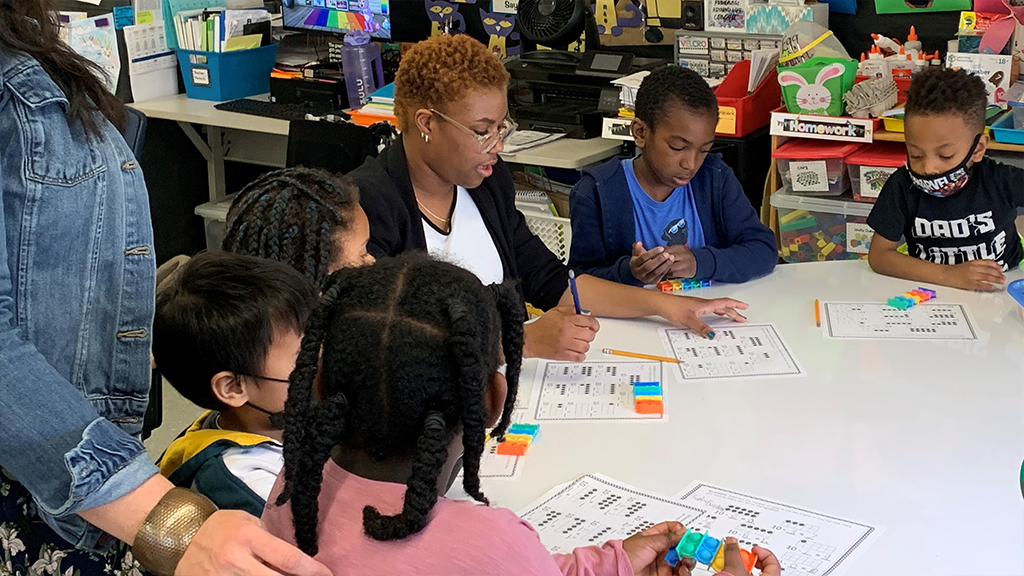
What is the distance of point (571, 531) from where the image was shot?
47.4 inches

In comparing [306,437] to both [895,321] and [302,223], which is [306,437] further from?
[895,321]

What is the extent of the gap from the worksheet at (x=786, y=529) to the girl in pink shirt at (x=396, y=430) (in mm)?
332

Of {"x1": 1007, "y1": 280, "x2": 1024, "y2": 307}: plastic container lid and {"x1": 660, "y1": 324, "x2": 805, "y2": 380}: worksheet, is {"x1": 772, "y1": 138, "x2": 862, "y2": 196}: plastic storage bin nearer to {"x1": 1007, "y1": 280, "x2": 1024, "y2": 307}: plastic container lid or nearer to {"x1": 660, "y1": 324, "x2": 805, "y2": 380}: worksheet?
{"x1": 1007, "y1": 280, "x2": 1024, "y2": 307}: plastic container lid

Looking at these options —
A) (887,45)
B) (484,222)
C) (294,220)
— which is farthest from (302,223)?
(887,45)

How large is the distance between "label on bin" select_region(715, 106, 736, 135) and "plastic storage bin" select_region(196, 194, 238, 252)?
1877mm

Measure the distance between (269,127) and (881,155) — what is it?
79.0 inches

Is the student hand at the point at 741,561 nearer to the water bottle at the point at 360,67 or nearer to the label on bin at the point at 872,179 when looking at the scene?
the label on bin at the point at 872,179

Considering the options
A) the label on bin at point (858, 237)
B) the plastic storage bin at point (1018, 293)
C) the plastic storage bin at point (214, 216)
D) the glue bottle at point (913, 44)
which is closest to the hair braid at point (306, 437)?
the plastic storage bin at point (1018, 293)

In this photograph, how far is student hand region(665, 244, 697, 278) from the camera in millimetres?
2014

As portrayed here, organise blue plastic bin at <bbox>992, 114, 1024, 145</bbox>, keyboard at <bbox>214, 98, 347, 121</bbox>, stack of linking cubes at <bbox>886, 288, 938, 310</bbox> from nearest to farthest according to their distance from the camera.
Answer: stack of linking cubes at <bbox>886, 288, 938, 310</bbox>, blue plastic bin at <bbox>992, 114, 1024, 145</bbox>, keyboard at <bbox>214, 98, 347, 121</bbox>

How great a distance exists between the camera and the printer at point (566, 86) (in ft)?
10.9

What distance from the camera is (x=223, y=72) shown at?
155 inches

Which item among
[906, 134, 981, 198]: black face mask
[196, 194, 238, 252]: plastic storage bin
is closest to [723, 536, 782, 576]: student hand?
[906, 134, 981, 198]: black face mask

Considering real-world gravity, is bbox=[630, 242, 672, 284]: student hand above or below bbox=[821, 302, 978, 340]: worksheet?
above
